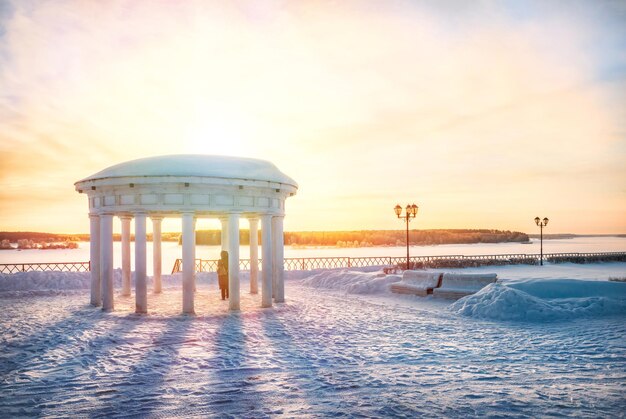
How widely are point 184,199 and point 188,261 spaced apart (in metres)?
2.08

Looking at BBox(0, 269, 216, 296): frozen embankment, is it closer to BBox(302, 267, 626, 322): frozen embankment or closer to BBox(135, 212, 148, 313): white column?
BBox(135, 212, 148, 313): white column

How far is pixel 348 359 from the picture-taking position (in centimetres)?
945

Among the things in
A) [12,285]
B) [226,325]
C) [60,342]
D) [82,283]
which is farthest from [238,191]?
[12,285]

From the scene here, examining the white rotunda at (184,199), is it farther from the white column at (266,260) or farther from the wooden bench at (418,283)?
the wooden bench at (418,283)

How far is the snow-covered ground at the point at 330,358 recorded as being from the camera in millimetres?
6961

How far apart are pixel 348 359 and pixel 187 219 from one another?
8284 mm

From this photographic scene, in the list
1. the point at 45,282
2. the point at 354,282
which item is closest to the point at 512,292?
the point at 354,282

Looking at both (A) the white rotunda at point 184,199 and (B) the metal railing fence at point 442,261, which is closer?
(A) the white rotunda at point 184,199

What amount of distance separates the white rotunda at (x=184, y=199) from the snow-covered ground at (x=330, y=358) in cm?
117

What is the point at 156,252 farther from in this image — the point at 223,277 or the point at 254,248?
the point at 254,248

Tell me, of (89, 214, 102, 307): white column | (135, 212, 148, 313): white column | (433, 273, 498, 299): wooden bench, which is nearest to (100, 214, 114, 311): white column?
(89, 214, 102, 307): white column

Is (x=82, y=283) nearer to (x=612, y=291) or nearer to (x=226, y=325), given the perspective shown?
(x=226, y=325)

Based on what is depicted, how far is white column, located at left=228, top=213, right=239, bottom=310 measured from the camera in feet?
52.5

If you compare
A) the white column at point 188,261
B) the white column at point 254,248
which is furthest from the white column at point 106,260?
the white column at point 254,248
